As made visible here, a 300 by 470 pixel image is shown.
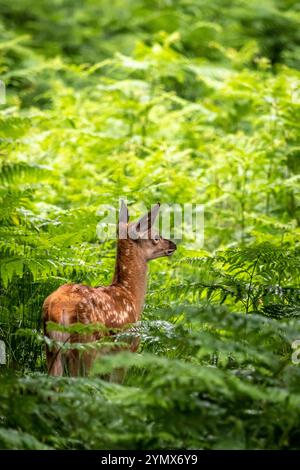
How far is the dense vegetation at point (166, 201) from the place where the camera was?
10.5 ft

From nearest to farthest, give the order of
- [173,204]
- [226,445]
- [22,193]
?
[226,445] < [22,193] < [173,204]

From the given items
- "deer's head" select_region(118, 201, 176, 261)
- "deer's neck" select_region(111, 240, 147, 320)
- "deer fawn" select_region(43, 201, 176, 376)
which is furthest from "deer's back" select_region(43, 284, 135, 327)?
"deer's head" select_region(118, 201, 176, 261)

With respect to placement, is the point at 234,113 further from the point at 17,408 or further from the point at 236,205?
the point at 17,408

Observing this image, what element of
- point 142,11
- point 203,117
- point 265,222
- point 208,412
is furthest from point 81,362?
point 142,11

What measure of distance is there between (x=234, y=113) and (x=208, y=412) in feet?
23.4

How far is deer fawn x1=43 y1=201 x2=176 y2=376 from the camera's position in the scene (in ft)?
13.5

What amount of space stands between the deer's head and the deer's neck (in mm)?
14

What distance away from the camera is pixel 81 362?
13.8 ft

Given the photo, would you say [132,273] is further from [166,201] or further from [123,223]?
[166,201]

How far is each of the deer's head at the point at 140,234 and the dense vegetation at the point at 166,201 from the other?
0.85ft

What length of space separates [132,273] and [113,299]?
1.17 feet

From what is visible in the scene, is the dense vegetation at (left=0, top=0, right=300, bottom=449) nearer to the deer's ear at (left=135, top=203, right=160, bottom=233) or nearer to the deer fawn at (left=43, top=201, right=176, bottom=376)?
the deer fawn at (left=43, top=201, right=176, bottom=376)

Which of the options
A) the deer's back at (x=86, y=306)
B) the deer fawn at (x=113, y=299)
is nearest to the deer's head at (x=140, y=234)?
the deer fawn at (x=113, y=299)

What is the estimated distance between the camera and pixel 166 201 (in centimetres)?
733
